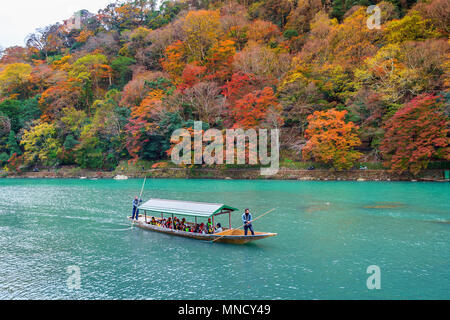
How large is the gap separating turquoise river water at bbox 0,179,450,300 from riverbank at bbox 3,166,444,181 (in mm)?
9655

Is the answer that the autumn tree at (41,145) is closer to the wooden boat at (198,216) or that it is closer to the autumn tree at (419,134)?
the wooden boat at (198,216)

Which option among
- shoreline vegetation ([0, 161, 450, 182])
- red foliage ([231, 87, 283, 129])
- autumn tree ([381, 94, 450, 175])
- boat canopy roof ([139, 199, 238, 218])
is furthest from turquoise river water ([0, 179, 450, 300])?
red foliage ([231, 87, 283, 129])

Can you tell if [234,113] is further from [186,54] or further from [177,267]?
[177,267]

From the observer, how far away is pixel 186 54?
61438mm

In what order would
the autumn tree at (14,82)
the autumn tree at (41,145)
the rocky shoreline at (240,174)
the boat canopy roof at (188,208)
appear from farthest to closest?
the autumn tree at (14,82)
the autumn tree at (41,145)
the rocky shoreline at (240,174)
the boat canopy roof at (188,208)

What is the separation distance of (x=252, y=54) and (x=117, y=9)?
60770 millimetres

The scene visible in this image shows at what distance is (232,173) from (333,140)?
14.8 metres

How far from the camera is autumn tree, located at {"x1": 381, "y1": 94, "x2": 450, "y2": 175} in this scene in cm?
3381

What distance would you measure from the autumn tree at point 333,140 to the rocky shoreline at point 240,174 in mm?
1672

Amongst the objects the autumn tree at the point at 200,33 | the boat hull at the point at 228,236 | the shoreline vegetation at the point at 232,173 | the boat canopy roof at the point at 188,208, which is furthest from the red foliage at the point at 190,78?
the boat hull at the point at 228,236

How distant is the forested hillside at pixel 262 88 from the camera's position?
38.5 meters

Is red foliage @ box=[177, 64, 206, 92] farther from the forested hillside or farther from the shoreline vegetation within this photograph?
the shoreline vegetation
